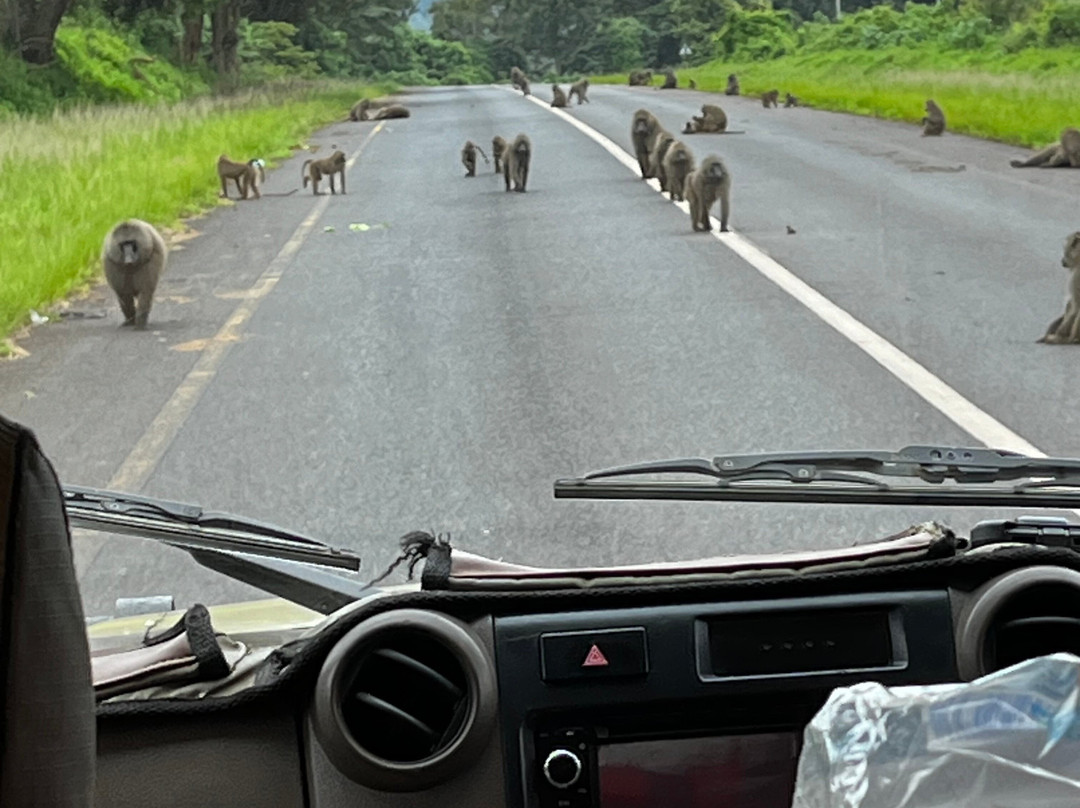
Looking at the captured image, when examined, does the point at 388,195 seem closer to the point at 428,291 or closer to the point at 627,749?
the point at 428,291

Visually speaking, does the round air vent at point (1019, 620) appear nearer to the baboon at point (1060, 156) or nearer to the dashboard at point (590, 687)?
the dashboard at point (590, 687)

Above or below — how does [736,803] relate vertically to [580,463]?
above

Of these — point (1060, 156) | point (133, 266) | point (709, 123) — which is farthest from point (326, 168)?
point (709, 123)

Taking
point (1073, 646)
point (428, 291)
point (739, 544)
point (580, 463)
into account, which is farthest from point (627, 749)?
point (428, 291)

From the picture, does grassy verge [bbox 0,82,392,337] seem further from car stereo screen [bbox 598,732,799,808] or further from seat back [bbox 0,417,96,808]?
seat back [bbox 0,417,96,808]

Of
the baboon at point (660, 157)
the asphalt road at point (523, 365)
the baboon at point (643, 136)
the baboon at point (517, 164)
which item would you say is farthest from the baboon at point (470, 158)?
the asphalt road at point (523, 365)

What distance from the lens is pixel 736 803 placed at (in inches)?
100.0

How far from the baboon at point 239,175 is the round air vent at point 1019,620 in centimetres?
1388

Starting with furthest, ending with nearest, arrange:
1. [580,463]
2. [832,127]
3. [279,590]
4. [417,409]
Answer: [832,127]
[417,409]
[580,463]
[279,590]

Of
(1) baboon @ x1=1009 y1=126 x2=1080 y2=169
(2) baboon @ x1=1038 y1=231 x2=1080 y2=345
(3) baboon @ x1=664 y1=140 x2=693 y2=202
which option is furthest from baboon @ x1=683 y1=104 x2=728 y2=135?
(2) baboon @ x1=1038 y1=231 x2=1080 y2=345

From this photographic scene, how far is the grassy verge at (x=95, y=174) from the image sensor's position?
34.7ft

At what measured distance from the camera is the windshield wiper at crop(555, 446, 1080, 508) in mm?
2998

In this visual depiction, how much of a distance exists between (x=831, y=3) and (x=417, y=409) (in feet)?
45.4

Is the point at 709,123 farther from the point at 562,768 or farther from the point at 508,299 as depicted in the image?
the point at 562,768
